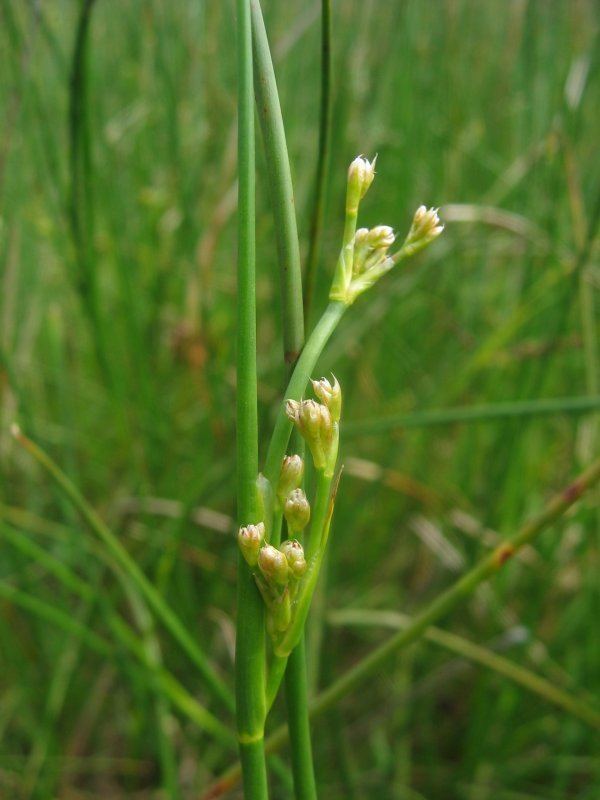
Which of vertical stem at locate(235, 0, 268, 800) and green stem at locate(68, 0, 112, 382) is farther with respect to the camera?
green stem at locate(68, 0, 112, 382)

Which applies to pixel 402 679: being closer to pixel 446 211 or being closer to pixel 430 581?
pixel 430 581

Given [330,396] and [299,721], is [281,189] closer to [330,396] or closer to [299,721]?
[330,396]

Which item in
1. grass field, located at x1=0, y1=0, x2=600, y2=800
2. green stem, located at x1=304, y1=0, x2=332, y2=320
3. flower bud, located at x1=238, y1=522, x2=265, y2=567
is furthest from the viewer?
grass field, located at x1=0, y1=0, x2=600, y2=800

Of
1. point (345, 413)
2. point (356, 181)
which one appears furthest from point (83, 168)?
point (345, 413)

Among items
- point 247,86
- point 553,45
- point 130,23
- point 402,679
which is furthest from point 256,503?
point 553,45

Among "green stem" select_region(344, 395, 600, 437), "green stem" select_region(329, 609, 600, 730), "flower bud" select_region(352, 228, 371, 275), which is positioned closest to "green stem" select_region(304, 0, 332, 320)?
"flower bud" select_region(352, 228, 371, 275)

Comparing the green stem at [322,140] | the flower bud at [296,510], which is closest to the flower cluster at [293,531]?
the flower bud at [296,510]

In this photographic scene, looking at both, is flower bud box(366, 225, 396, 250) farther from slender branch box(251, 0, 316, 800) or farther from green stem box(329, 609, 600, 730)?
green stem box(329, 609, 600, 730)

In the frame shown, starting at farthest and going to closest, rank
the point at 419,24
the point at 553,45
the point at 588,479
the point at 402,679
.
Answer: the point at 419,24 → the point at 553,45 → the point at 402,679 → the point at 588,479
